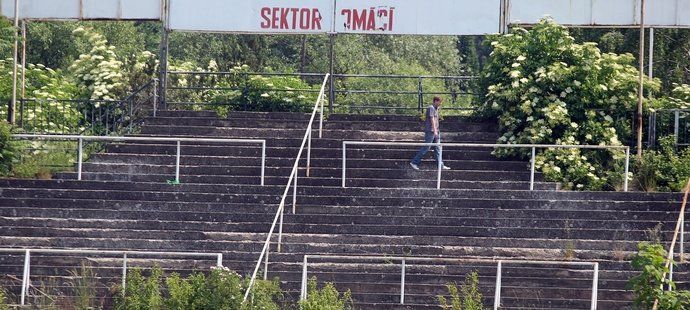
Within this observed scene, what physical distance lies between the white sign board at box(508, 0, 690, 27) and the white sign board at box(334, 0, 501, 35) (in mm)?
740

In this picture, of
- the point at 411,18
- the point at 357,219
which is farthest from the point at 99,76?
the point at 357,219

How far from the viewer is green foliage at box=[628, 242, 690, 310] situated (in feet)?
66.3

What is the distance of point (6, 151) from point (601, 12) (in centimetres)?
1153

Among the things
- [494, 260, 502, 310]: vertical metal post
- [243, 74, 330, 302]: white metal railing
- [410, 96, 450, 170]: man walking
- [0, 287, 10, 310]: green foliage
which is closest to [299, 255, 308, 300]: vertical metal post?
[243, 74, 330, 302]: white metal railing

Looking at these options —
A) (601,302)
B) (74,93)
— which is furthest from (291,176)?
(74,93)

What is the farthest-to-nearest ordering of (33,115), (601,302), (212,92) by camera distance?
(212,92), (33,115), (601,302)

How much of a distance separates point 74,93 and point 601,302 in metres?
16.3

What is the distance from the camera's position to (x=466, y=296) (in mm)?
20594

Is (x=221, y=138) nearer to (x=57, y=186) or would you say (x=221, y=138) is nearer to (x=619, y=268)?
(x=57, y=186)

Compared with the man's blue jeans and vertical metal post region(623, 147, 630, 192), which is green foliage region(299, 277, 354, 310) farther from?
vertical metal post region(623, 147, 630, 192)

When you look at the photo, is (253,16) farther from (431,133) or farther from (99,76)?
(99,76)

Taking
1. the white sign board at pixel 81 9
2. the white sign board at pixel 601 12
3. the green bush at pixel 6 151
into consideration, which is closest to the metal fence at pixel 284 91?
the white sign board at pixel 81 9

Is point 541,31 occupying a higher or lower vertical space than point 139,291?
higher

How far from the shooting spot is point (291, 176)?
2494cm
